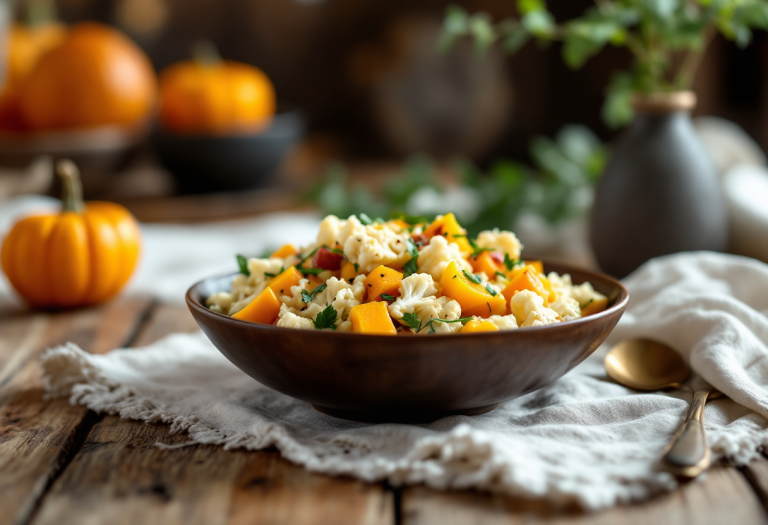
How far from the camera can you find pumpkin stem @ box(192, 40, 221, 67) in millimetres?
3388

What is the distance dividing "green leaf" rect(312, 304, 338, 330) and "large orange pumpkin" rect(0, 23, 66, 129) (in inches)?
89.9

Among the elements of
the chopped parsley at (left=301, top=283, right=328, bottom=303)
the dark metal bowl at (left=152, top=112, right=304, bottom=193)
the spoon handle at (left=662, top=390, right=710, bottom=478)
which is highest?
the chopped parsley at (left=301, top=283, right=328, bottom=303)

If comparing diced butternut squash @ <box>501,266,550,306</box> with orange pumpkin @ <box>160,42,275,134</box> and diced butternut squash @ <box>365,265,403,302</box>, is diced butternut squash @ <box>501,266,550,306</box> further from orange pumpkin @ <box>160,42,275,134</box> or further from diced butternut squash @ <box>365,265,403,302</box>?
orange pumpkin @ <box>160,42,275,134</box>

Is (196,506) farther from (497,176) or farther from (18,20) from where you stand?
(18,20)

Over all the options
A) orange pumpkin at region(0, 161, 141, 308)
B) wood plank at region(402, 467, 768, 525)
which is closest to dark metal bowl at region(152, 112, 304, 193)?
orange pumpkin at region(0, 161, 141, 308)

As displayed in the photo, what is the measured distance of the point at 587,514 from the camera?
2.90 ft

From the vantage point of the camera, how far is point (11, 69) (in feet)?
10.5

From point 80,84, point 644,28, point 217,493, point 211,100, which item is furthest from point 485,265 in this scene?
point 80,84

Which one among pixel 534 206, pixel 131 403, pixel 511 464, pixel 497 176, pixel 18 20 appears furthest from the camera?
pixel 18 20

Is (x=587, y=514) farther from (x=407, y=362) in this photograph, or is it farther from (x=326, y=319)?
(x=326, y=319)

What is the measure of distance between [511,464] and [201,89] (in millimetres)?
2416

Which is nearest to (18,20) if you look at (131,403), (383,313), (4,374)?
(4,374)

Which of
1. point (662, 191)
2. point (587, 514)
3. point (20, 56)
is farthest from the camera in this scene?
point (20, 56)

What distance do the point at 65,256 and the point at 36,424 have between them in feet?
2.49
